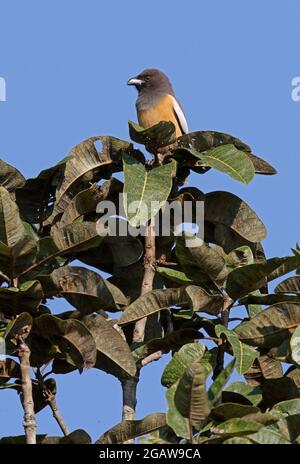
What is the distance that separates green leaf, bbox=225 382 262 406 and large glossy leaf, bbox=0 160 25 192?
2.09 metres

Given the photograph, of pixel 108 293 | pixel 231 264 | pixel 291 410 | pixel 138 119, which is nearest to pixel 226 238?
pixel 231 264

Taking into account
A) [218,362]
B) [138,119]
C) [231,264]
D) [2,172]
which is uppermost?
[138,119]

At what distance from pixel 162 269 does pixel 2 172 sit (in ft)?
4.10

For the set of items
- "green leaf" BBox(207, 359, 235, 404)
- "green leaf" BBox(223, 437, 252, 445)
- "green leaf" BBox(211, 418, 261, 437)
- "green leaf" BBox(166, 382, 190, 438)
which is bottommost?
"green leaf" BBox(223, 437, 252, 445)

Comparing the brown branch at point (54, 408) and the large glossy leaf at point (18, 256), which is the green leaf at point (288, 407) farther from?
the large glossy leaf at point (18, 256)

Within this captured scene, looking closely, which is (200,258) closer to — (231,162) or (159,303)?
(159,303)

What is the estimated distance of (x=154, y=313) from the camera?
25.8 ft

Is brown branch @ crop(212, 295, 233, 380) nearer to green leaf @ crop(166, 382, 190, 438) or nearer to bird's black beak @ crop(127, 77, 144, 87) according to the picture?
green leaf @ crop(166, 382, 190, 438)

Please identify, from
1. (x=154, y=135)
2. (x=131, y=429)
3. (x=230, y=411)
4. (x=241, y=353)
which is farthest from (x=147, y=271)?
(x=230, y=411)

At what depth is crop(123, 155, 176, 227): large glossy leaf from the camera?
783cm

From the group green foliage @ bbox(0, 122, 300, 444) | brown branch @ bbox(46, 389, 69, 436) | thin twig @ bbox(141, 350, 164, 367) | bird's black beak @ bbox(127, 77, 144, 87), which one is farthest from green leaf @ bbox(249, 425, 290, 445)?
bird's black beak @ bbox(127, 77, 144, 87)
